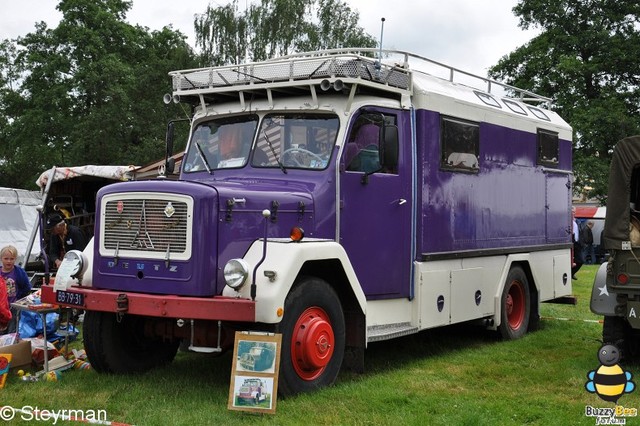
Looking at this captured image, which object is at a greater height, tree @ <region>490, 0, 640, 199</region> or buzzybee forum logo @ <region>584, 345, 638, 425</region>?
tree @ <region>490, 0, 640, 199</region>

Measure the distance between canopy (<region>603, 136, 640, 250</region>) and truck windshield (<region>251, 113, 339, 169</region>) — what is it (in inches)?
111

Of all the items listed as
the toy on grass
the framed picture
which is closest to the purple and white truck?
the framed picture

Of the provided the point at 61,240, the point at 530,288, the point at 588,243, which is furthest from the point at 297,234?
the point at 588,243

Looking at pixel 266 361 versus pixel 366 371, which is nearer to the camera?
pixel 266 361

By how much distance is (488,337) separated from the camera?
33.9 ft

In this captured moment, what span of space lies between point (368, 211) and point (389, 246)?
0.50 metres

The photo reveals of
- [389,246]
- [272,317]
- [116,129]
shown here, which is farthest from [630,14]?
[272,317]

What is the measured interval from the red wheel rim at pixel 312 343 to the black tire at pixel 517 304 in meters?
4.09

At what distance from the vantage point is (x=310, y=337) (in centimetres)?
657

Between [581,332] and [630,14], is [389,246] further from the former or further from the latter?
[630,14]

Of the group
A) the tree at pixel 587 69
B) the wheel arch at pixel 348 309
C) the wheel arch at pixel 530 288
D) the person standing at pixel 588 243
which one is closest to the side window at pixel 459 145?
the wheel arch at pixel 530 288

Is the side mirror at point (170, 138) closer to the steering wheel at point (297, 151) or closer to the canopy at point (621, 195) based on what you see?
the steering wheel at point (297, 151)

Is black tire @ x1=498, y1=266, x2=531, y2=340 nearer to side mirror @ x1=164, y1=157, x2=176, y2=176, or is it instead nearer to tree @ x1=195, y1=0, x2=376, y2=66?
side mirror @ x1=164, y1=157, x2=176, y2=176

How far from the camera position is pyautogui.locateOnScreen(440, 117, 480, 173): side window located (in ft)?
28.7
